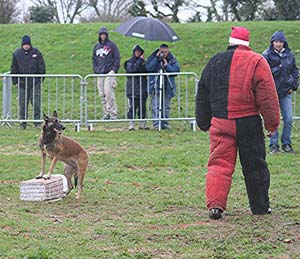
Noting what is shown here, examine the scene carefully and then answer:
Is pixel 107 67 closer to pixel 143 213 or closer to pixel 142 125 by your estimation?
pixel 142 125

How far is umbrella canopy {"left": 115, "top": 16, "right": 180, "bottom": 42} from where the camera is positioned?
16391 mm

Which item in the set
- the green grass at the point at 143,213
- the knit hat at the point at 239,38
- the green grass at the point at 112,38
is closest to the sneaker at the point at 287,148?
the green grass at the point at 143,213

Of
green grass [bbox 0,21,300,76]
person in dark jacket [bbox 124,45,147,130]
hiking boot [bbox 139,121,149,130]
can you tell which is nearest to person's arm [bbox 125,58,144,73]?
person in dark jacket [bbox 124,45,147,130]

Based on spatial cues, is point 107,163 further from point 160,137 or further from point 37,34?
point 37,34

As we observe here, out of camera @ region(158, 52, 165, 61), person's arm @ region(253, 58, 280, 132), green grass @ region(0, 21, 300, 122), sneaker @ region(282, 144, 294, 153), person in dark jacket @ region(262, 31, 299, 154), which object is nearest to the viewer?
person's arm @ region(253, 58, 280, 132)

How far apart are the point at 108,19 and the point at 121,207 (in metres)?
41.0

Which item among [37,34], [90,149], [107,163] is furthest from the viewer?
[37,34]

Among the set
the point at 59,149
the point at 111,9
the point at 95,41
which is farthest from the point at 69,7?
the point at 59,149

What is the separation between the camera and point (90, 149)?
13.9 m

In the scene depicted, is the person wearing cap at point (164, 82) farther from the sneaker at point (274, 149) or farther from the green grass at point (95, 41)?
the green grass at point (95, 41)

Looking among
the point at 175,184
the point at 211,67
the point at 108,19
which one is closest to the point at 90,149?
the point at 175,184

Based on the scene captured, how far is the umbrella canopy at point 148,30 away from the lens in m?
16.4

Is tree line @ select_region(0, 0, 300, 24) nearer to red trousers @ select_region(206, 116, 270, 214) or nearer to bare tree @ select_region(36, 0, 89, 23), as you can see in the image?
bare tree @ select_region(36, 0, 89, 23)

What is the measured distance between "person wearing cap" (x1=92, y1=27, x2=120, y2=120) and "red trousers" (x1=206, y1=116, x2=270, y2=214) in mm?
8982
